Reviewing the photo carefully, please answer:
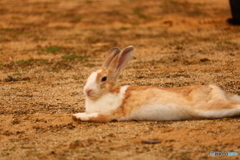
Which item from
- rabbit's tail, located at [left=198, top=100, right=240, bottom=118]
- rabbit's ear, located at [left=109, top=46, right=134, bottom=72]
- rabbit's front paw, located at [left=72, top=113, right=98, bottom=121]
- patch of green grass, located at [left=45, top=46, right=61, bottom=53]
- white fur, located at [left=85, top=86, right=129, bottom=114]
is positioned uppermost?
rabbit's ear, located at [left=109, top=46, right=134, bottom=72]

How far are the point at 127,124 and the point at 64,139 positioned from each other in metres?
0.89

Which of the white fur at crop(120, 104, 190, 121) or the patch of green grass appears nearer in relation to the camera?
the white fur at crop(120, 104, 190, 121)

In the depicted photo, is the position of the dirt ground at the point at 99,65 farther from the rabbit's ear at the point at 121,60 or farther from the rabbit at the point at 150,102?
the rabbit's ear at the point at 121,60

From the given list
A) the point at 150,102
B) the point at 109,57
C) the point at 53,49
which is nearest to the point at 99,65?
the point at 53,49

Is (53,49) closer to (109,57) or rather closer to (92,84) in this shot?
(109,57)

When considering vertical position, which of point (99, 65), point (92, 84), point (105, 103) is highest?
point (92, 84)

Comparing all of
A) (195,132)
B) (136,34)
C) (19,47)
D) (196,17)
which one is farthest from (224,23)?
(195,132)

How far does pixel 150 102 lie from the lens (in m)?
6.01

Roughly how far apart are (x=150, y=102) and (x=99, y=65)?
5.08m

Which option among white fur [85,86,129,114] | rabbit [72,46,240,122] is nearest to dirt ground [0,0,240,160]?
rabbit [72,46,240,122]

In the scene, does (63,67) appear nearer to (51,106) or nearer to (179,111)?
(51,106)

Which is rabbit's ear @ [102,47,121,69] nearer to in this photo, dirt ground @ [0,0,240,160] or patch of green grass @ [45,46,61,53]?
dirt ground @ [0,0,240,160]

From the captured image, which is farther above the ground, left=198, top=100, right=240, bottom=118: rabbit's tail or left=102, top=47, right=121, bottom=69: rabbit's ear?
left=102, top=47, right=121, bottom=69: rabbit's ear

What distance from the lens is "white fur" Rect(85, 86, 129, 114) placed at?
610 centimetres
